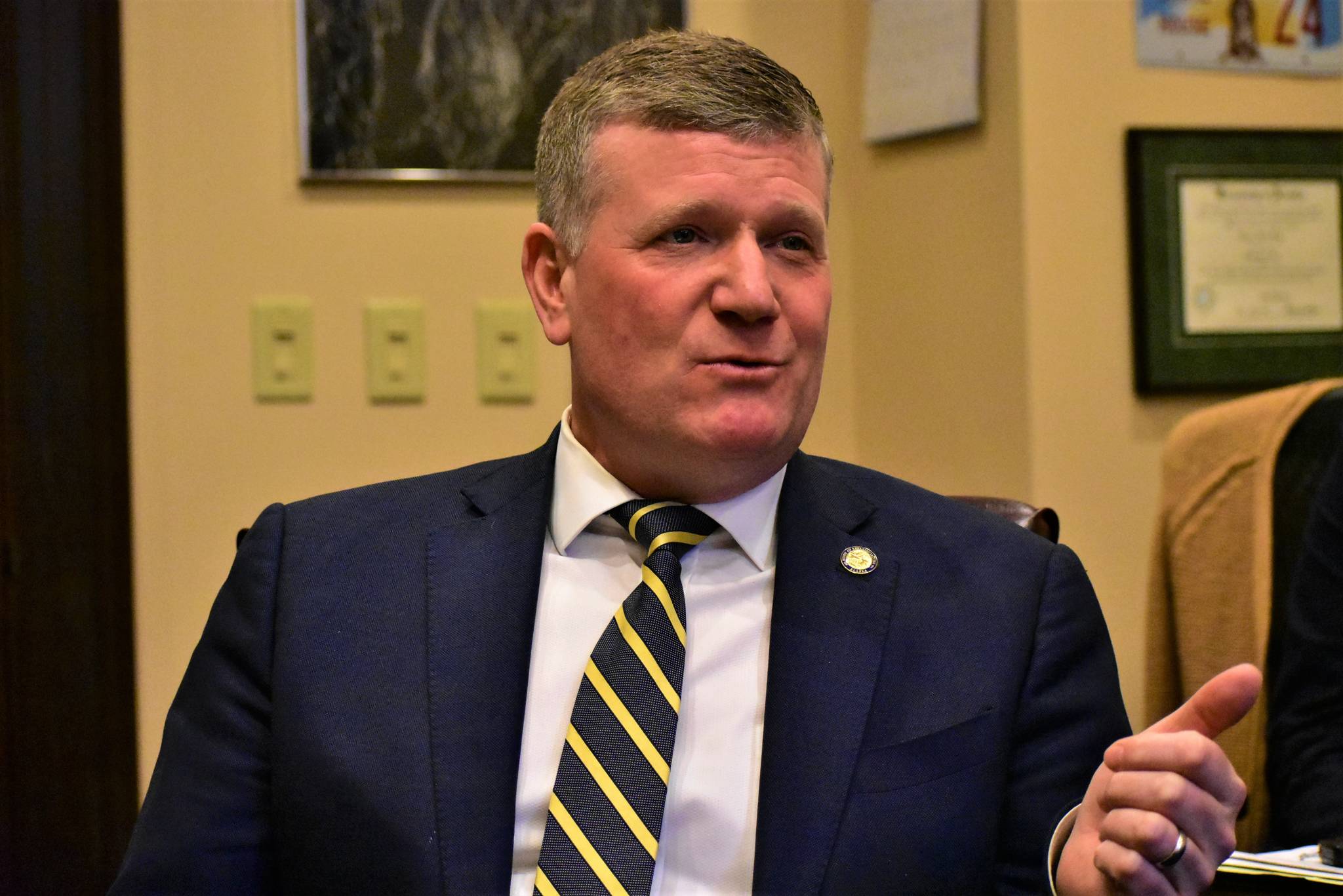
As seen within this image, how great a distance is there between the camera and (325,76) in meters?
2.20

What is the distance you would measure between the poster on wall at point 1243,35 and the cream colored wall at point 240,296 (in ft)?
3.80

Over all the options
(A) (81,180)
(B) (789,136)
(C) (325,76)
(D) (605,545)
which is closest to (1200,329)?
(B) (789,136)

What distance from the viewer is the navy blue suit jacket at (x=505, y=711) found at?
1181 mm

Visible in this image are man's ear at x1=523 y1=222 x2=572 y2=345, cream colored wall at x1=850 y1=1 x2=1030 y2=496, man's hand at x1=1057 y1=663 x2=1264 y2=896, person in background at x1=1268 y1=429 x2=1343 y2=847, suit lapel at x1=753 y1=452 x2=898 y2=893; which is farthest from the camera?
cream colored wall at x1=850 y1=1 x2=1030 y2=496

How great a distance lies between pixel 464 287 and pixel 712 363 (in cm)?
109

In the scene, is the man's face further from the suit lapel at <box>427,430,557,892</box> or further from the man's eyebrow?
the suit lapel at <box>427,430,557,892</box>

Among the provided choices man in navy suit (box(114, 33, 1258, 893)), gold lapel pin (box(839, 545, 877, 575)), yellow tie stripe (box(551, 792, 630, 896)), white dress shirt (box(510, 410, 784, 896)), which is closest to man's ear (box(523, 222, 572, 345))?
man in navy suit (box(114, 33, 1258, 893))

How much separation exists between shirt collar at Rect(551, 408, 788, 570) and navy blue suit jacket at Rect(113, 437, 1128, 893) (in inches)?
1.1

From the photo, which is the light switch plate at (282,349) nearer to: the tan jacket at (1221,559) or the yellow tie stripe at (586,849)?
the yellow tie stripe at (586,849)

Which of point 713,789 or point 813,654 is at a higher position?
point 813,654

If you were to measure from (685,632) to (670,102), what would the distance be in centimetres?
53

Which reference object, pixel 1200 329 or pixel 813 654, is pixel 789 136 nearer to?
pixel 813 654

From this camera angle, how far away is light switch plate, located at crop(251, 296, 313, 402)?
2.18 meters

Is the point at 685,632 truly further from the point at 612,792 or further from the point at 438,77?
the point at 438,77
